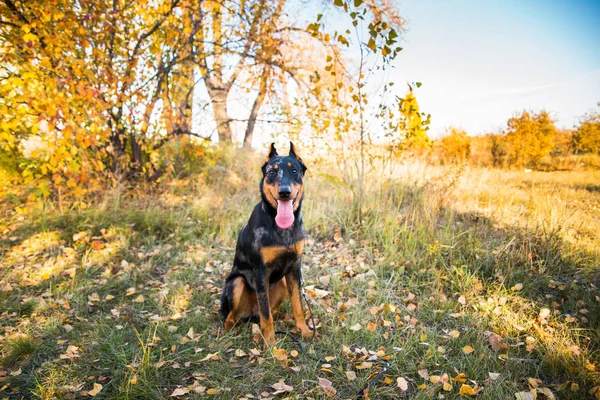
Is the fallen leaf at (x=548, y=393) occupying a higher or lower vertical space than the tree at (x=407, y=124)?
lower

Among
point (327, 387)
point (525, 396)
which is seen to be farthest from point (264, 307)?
point (525, 396)

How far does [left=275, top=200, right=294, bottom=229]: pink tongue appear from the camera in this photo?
2.92m

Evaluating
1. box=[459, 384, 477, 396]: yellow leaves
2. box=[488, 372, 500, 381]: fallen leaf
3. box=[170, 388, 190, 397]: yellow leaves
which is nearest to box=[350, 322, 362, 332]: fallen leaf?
box=[459, 384, 477, 396]: yellow leaves

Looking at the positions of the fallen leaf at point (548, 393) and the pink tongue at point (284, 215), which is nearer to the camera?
the fallen leaf at point (548, 393)

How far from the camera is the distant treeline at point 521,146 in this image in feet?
36.2

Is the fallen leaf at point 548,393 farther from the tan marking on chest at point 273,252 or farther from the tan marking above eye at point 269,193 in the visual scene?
the tan marking above eye at point 269,193

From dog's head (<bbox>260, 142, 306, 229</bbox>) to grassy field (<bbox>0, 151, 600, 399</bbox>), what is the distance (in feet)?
4.21

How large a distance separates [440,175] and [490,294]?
298cm

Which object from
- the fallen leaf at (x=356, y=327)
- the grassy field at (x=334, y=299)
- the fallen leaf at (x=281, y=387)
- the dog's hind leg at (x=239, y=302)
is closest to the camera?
the fallen leaf at (x=281, y=387)

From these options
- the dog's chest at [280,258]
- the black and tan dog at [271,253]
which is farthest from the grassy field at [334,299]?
the dog's chest at [280,258]

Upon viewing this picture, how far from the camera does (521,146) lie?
11312mm

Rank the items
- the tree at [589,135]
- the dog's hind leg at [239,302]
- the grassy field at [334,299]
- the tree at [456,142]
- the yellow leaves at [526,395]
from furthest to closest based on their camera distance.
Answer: the tree at [456,142] → the tree at [589,135] → the dog's hind leg at [239,302] → the grassy field at [334,299] → the yellow leaves at [526,395]

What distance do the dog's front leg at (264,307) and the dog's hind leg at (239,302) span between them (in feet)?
0.98

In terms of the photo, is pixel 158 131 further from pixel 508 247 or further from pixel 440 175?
pixel 508 247
